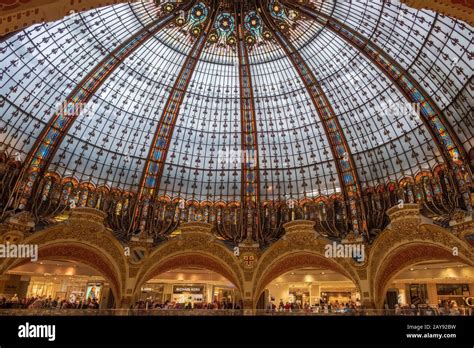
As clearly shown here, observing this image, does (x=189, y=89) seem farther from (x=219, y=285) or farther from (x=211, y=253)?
(x=219, y=285)

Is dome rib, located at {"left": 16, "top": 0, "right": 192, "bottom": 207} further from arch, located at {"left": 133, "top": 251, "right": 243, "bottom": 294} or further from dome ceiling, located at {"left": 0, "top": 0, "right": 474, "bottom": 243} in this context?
arch, located at {"left": 133, "top": 251, "right": 243, "bottom": 294}

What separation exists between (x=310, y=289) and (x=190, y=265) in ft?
47.5

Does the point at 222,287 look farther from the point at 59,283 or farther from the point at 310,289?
the point at 59,283

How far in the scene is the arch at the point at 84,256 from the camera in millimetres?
25825

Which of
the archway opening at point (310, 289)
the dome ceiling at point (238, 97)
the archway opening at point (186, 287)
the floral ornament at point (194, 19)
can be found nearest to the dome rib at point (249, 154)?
the dome ceiling at point (238, 97)

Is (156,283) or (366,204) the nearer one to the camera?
(366,204)

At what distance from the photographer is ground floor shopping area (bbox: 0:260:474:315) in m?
29.7

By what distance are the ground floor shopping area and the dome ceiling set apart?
29.7 ft

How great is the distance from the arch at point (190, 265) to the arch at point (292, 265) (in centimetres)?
170

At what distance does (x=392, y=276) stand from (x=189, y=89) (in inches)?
904

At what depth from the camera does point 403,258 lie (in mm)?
25500

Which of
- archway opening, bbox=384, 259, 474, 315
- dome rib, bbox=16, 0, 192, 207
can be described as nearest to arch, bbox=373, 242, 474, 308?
archway opening, bbox=384, 259, 474, 315

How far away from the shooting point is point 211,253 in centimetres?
2888
